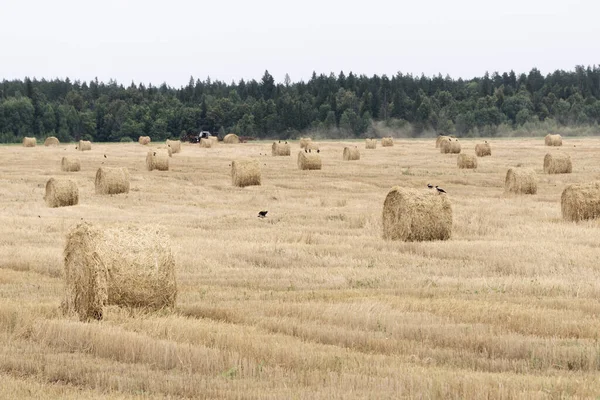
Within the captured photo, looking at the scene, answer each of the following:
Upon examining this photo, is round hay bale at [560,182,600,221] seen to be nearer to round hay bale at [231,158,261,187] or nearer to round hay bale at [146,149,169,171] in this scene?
round hay bale at [231,158,261,187]

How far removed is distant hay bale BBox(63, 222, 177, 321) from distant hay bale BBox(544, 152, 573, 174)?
31.6 metres

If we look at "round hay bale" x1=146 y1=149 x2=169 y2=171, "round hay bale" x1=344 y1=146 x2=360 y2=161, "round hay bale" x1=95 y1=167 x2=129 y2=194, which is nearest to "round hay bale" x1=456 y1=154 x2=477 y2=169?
"round hay bale" x1=344 y1=146 x2=360 y2=161

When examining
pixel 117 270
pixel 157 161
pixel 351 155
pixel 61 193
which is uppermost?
pixel 117 270

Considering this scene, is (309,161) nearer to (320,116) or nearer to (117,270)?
(117,270)

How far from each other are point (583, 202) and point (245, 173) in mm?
17999

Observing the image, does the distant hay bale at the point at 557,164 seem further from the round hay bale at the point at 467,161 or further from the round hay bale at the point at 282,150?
the round hay bale at the point at 282,150

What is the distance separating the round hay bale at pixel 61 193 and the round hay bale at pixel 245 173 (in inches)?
356

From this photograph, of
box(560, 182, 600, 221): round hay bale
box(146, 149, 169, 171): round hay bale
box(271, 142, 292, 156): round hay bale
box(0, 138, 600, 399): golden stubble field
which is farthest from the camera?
box(271, 142, 292, 156): round hay bale

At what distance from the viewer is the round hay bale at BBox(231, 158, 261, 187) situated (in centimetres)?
4025

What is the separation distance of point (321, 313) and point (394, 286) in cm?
325

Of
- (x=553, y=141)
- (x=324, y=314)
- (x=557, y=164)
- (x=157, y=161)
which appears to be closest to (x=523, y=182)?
(x=557, y=164)

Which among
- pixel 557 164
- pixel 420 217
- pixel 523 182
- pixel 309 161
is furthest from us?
pixel 309 161

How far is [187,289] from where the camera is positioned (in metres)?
16.7

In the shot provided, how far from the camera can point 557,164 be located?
43.2 m
